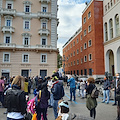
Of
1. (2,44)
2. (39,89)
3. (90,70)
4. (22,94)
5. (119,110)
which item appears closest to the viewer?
(22,94)

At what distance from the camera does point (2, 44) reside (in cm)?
2555

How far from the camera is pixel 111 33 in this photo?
1147 inches

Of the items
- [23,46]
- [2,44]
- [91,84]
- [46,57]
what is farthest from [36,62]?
[91,84]

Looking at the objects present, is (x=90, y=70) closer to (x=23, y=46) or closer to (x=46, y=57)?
(x=46, y=57)

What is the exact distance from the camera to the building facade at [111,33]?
1027 inches

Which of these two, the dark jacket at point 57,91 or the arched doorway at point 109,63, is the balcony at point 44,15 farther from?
the dark jacket at point 57,91

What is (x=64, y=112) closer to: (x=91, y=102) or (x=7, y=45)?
(x=91, y=102)

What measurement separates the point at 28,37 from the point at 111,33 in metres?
18.3

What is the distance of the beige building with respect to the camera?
25.8 metres

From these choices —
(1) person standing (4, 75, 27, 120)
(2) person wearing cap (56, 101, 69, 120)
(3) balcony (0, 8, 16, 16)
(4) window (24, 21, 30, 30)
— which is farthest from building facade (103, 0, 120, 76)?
(1) person standing (4, 75, 27, 120)

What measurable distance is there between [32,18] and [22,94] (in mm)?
26826

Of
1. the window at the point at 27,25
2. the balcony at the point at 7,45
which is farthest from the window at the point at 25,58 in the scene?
the window at the point at 27,25

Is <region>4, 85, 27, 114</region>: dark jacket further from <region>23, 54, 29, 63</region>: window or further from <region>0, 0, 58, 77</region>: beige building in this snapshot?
<region>23, 54, 29, 63</region>: window

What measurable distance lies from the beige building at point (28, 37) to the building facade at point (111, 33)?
475 inches
